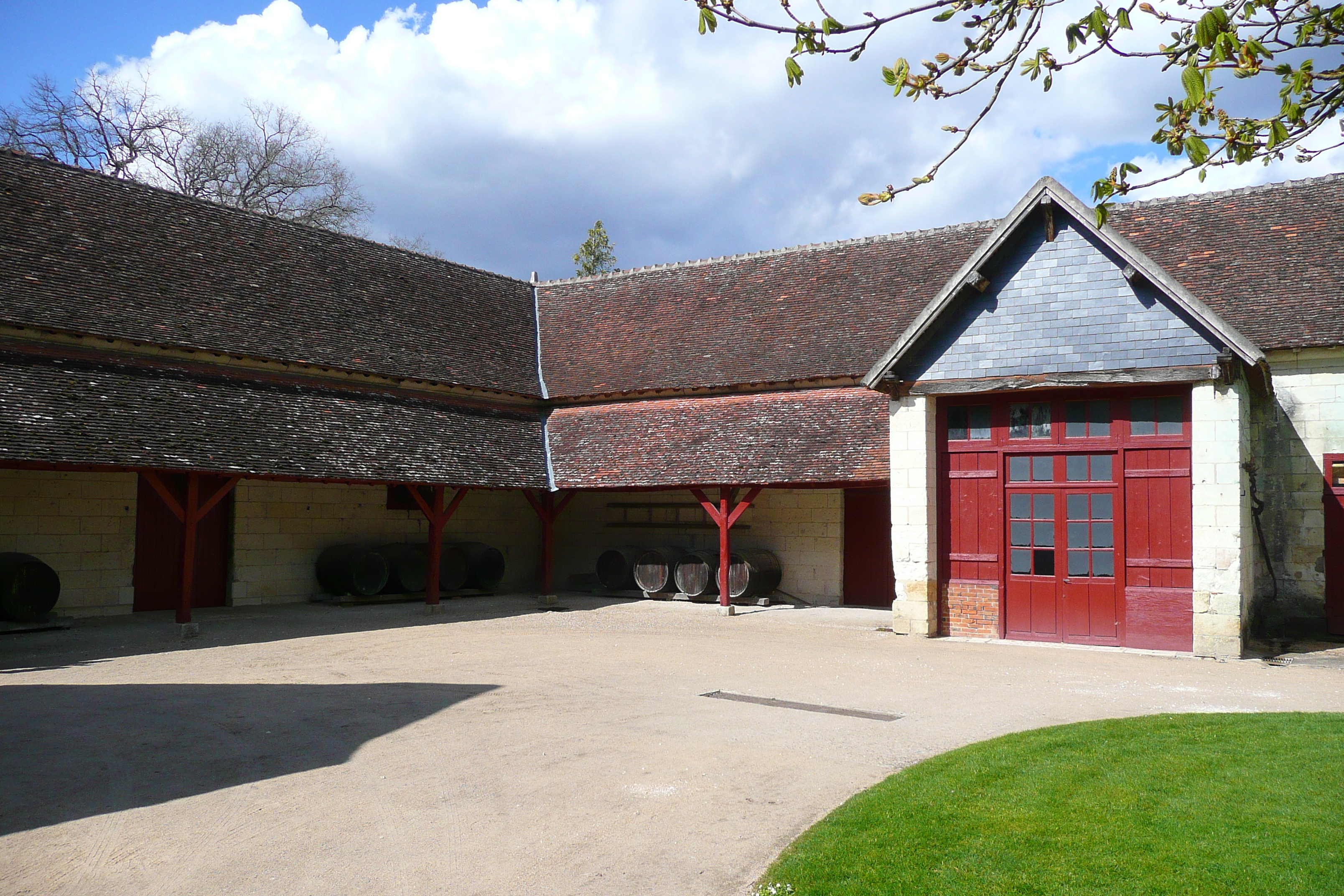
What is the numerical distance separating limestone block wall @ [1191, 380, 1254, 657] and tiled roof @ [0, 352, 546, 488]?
32.9 ft

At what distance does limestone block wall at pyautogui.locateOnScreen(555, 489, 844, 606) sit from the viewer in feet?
58.3

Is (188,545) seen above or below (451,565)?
above

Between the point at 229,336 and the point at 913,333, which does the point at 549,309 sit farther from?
the point at 913,333

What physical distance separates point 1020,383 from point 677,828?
8.74m

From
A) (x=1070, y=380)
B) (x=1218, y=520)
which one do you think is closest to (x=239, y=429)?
(x=1070, y=380)

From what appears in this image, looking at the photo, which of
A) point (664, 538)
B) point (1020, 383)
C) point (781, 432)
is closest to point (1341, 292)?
point (1020, 383)

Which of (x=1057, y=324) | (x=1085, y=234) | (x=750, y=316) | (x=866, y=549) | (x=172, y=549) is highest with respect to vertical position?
(x=750, y=316)

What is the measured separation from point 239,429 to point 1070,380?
35.1 ft

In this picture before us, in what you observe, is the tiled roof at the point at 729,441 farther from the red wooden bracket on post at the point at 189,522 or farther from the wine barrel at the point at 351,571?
the red wooden bracket on post at the point at 189,522

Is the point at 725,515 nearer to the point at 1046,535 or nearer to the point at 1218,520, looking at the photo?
the point at 1046,535

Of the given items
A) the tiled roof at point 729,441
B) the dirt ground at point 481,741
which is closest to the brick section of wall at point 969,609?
the dirt ground at point 481,741

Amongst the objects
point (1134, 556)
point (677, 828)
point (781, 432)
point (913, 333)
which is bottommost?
point (677, 828)

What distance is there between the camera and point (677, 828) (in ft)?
17.2

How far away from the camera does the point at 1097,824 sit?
16.5 ft
